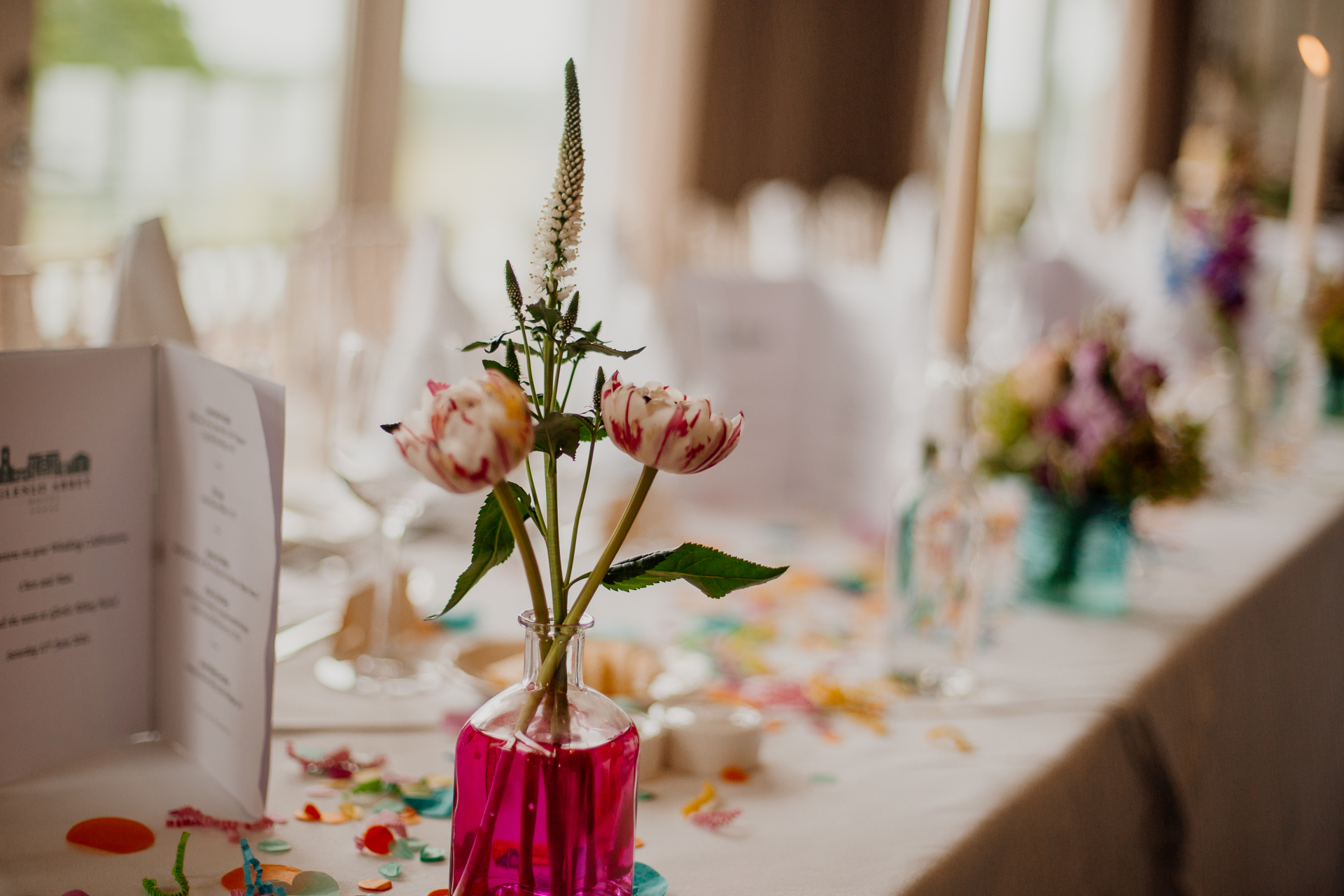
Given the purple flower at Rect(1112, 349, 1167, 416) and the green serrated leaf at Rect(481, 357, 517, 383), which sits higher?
the green serrated leaf at Rect(481, 357, 517, 383)

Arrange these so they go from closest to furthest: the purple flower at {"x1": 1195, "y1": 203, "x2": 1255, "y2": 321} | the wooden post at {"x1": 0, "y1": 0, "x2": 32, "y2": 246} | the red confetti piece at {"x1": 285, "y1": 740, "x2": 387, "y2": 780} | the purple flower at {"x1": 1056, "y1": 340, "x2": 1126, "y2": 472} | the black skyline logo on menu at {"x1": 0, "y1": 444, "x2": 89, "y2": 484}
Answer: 1. the black skyline logo on menu at {"x1": 0, "y1": 444, "x2": 89, "y2": 484}
2. the red confetti piece at {"x1": 285, "y1": 740, "x2": 387, "y2": 780}
3. the purple flower at {"x1": 1056, "y1": 340, "x2": 1126, "y2": 472}
4. the purple flower at {"x1": 1195, "y1": 203, "x2": 1255, "y2": 321}
5. the wooden post at {"x1": 0, "y1": 0, "x2": 32, "y2": 246}

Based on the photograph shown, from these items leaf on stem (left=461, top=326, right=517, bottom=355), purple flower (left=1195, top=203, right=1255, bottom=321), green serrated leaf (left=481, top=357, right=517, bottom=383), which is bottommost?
green serrated leaf (left=481, top=357, right=517, bottom=383)

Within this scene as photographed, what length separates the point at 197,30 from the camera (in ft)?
11.5

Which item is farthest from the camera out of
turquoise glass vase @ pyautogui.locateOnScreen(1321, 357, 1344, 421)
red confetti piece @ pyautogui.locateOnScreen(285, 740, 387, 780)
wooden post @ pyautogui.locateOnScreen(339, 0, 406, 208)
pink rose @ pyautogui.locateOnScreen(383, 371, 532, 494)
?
wooden post @ pyautogui.locateOnScreen(339, 0, 406, 208)

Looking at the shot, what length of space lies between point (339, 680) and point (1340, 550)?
1.53m

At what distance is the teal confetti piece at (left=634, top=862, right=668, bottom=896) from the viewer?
0.68 meters

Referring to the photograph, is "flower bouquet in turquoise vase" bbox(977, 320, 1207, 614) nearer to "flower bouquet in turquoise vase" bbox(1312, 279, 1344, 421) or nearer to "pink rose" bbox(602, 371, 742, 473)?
"pink rose" bbox(602, 371, 742, 473)

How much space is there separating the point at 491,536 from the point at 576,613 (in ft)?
0.20

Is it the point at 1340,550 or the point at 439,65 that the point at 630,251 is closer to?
the point at 1340,550

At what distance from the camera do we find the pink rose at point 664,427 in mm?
556

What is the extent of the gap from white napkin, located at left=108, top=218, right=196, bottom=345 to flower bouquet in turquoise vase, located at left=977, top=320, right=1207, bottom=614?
805 mm

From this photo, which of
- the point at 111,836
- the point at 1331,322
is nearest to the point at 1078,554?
the point at 111,836

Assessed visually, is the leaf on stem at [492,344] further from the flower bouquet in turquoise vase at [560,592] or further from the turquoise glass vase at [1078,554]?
the turquoise glass vase at [1078,554]

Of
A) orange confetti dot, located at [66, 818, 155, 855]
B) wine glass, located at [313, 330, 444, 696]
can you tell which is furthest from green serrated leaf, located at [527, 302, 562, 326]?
orange confetti dot, located at [66, 818, 155, 855]
